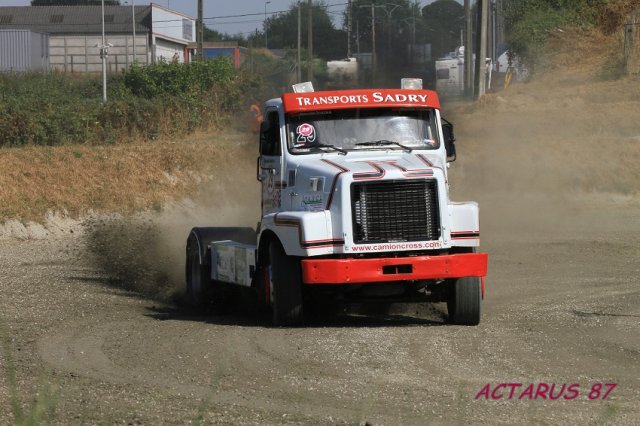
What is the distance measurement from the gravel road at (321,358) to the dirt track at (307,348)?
21 mm

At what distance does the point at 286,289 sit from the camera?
11.6 metres

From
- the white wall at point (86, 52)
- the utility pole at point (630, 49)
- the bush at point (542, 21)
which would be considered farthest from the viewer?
the white wall at point (86, 52)

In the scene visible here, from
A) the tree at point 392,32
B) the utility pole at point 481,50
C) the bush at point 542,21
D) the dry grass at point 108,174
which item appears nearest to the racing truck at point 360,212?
the dry grass at point 108,174

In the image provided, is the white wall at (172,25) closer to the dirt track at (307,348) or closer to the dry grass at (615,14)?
the dry grass at (615,14)

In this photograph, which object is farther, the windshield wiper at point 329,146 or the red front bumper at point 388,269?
the windshield wiper at point 329,146

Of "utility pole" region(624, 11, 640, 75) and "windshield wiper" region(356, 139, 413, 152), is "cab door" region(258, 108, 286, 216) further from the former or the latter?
"utility pole" region(624, 11, 640, 75)

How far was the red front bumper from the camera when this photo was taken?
441 inches

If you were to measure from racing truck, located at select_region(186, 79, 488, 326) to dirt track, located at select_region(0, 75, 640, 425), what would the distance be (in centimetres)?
45

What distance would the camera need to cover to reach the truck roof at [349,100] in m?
12.6

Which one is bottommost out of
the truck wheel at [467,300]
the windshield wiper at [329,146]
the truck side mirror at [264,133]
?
the truck wheel at [467,300]

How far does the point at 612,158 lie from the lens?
90.9 feet

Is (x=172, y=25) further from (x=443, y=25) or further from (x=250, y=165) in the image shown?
(x=250, y=165)

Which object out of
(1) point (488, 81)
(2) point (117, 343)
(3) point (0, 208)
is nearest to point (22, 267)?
(3) point (0, 208)

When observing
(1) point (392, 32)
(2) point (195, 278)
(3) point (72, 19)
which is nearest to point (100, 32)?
(3) point (72, 19)
